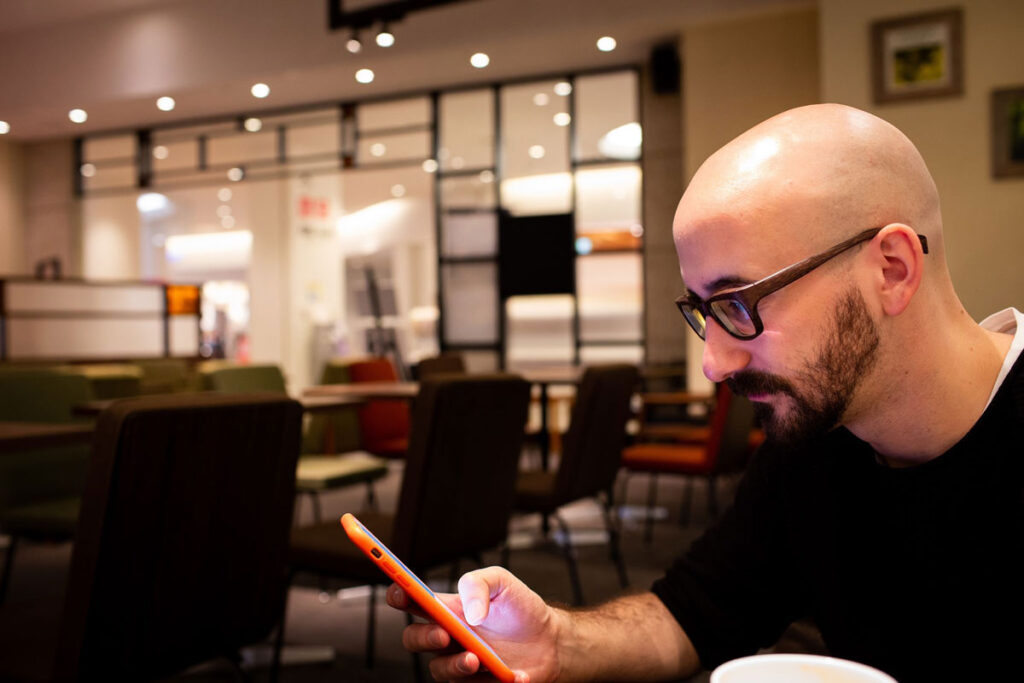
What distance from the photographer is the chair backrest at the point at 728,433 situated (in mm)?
3781

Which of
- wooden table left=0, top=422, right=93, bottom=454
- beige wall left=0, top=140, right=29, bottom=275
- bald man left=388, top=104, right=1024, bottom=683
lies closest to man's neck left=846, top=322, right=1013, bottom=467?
bald man left=388, top=104, right=1024, bottom=683

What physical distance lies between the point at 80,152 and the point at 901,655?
430 inches

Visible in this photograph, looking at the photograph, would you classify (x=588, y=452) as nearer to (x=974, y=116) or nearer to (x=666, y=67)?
(x=974, y=116)

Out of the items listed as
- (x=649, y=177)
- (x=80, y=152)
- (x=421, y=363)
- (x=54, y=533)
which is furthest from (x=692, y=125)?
(x=80, y=152)

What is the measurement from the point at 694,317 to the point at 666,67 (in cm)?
657

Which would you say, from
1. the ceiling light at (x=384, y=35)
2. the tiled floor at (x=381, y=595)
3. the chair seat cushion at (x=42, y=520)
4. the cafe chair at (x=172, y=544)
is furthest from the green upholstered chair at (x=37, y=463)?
the ceiling light at (x=384, y=35)

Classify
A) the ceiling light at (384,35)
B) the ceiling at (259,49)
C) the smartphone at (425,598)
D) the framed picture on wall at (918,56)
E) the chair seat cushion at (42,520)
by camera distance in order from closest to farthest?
1. the smartphone at (425,598)
2. the chair seat cushion at (42,520)
3. the framed picture on wall at (918,56)
4. the ceiling light at (384,35)
5. the ceiling at (259,49)

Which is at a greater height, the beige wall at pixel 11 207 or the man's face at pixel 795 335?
the beige wall at pixel 11 207

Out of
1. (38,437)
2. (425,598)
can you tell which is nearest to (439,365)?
(38,437)

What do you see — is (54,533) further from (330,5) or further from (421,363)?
(330,5)

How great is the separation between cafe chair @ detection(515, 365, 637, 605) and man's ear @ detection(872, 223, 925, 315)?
7.34 feet

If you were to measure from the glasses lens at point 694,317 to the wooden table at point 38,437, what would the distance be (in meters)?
1.64

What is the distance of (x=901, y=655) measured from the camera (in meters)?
0.85

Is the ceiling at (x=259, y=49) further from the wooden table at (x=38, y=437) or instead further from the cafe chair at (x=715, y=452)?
the wooden table at (x=38, y=437)
